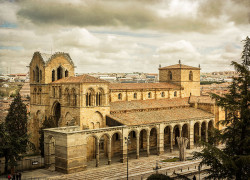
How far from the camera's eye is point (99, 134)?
132 ft

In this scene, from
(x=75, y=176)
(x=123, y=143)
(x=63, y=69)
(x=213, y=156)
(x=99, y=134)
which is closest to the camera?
(x=213, y=156)

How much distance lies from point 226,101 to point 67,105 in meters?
26.8

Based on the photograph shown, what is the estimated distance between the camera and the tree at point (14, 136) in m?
37.4

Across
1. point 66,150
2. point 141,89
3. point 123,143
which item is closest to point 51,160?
point 66,150

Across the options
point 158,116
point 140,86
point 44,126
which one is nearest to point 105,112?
point 158,116

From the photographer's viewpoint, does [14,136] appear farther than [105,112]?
No

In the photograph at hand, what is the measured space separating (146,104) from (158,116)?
4.58 meters

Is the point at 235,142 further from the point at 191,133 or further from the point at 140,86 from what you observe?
the point at 140,86

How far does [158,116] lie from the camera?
49.5 meters

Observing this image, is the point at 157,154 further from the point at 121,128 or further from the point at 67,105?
the point at 67,105

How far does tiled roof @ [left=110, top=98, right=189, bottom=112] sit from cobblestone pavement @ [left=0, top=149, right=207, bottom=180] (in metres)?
8.91

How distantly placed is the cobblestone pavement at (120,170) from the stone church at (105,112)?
1191 millimetres

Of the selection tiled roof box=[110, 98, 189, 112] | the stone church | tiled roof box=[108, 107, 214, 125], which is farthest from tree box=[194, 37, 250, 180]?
tiled roof box=[110, 98, 189, 112]

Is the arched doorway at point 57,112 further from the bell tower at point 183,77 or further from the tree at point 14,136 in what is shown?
the bell tower at point 183,77
